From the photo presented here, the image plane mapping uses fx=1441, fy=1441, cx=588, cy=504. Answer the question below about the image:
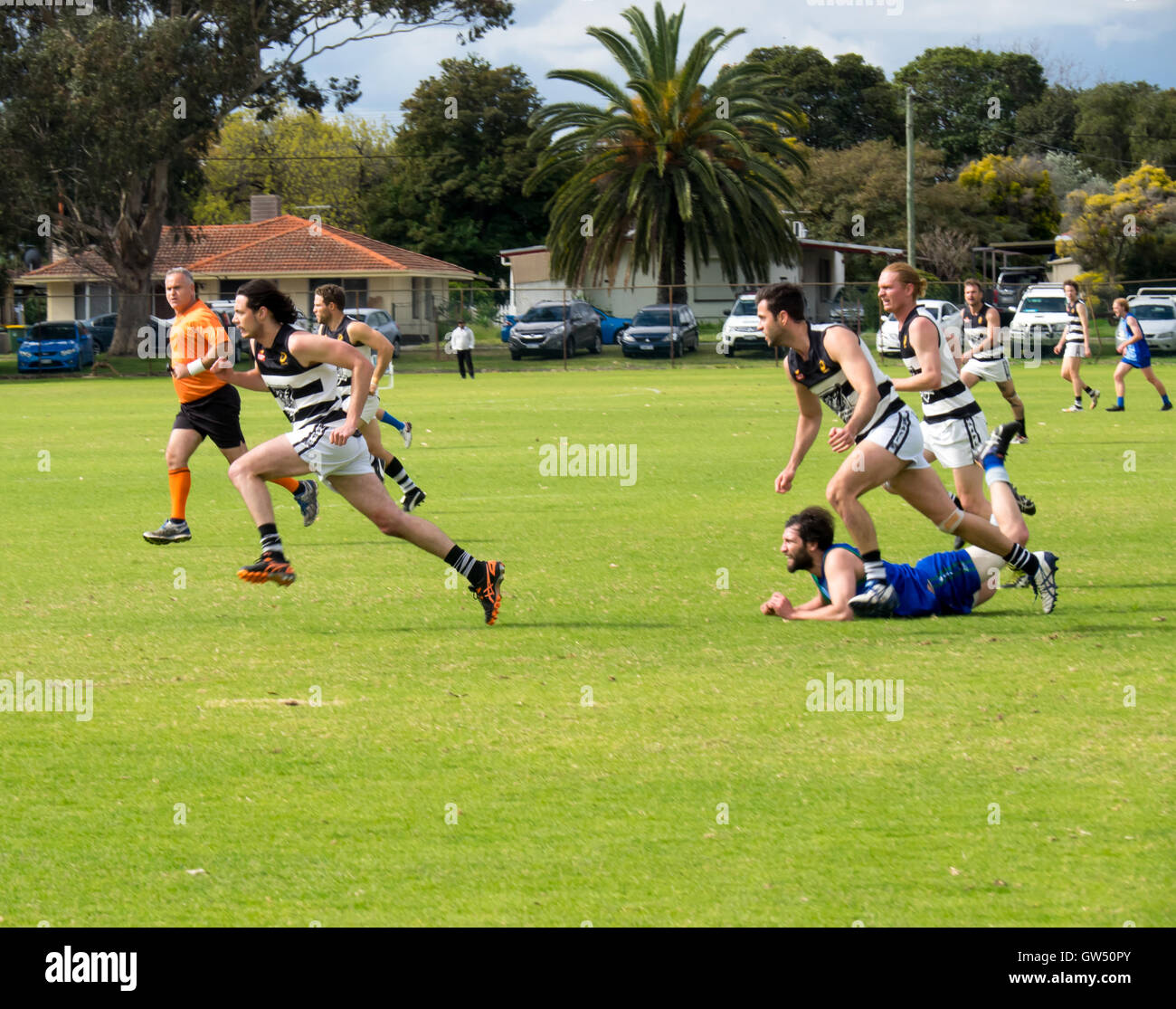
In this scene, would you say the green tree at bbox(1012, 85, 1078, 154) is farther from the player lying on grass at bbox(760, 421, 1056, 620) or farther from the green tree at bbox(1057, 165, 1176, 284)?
the player lying on grass at bbox(760, 421, 1056, 620)

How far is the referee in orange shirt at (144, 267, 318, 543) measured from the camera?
1128 centimetres

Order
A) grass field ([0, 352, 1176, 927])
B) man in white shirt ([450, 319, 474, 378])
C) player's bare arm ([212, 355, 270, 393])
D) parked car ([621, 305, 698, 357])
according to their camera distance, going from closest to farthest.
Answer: grass field ([0, 352, 1176, 927])
player's bare arm ([212, 355, 270, 393])
man in white shirt ([450, 319, 474, 378])
parked car ([621, 305, 698, 357])

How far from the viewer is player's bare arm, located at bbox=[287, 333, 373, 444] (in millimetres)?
8250

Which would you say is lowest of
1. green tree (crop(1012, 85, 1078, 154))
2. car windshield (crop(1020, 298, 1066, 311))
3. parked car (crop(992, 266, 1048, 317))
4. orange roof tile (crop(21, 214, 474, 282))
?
car windshield (crop(1020, 298, 1066, 311))

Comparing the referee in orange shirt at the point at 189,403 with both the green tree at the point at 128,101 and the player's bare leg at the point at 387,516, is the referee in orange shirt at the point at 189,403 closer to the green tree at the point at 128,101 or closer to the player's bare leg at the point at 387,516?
the player's bare leg at the point at 387,516

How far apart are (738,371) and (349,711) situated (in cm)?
3555

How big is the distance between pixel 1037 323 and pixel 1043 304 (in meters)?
1.31

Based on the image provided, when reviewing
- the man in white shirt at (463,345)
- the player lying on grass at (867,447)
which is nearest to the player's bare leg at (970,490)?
the player lying on grass at (867,447)

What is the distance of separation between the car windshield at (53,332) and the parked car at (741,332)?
67.8ft

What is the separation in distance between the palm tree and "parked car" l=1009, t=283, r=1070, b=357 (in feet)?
37.7

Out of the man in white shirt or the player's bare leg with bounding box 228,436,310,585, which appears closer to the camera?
the player's bare leg with bounding box 228,436,310,585

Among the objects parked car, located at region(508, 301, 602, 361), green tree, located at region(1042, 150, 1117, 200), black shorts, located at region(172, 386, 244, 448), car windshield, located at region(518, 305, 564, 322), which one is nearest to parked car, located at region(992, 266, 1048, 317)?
green tree, located at region(1042, 150, 1117, 200)

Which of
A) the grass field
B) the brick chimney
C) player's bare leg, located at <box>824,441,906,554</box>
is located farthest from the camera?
the brick chimney

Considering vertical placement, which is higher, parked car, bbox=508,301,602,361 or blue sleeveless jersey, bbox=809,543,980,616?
parked car, bbox=508,301,602,361
